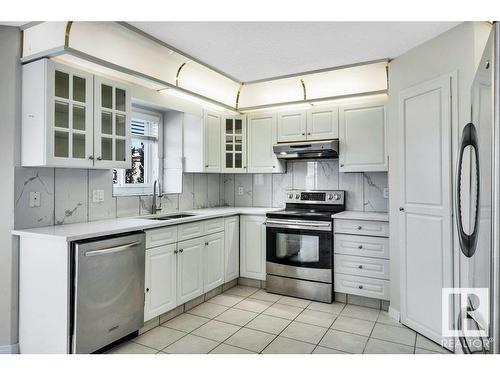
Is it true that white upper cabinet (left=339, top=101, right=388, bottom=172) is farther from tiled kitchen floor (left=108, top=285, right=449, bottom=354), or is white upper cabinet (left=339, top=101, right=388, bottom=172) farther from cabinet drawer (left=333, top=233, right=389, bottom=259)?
tiled kitchen floor (left=108, top=285, right=449, bottom=354)

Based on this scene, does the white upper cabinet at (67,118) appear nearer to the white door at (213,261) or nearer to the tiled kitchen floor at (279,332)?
the white door at (213,261)

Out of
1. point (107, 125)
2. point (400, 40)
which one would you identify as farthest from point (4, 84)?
point (400, 40)

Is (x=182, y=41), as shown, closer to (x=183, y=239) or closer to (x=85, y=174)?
(x=85, y=174)

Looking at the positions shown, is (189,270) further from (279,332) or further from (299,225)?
(299,225)

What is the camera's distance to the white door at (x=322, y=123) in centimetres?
369

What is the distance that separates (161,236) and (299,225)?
148 cm

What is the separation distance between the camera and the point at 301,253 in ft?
11.7

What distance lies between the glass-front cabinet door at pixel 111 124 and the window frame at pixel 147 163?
1.71ft

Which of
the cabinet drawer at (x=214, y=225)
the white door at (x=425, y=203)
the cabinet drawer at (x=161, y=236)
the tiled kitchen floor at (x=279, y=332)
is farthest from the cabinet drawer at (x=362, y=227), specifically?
the cabinet drawer at (x=161, y=236)

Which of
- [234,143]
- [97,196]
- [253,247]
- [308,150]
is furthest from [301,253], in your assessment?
[97,196]

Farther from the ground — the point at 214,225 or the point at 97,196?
the point at 97,196

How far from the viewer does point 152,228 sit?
8.98 feet

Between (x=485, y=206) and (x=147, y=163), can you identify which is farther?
(x=147, y=163)
